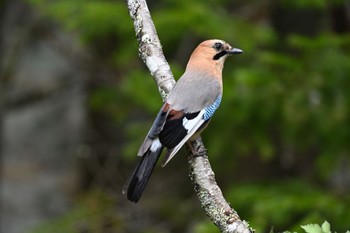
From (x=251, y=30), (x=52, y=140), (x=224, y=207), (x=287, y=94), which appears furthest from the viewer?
(x=52, y=140)

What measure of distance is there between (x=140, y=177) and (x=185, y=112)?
2.52ft

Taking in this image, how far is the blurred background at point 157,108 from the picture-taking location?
23.9ft

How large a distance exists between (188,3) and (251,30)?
0.77m

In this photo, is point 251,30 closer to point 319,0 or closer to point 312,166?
point 319,0

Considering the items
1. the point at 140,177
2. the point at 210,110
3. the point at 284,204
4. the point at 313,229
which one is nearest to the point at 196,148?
the point at 140,177

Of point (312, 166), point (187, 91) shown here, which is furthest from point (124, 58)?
point (187, 91)

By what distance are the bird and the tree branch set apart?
0.32 ft

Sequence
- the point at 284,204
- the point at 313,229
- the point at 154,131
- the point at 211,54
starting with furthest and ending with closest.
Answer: the point at 284,204
the point at 211,54
the point at 154,131
the point at 313,229

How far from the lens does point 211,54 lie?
18.2 feet

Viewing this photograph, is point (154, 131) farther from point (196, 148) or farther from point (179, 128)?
point (196, 148)

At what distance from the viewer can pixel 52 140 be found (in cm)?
1264

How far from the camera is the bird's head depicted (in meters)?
5.49

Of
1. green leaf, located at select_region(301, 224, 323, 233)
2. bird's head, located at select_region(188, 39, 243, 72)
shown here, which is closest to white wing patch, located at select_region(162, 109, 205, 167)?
bird's head, located at select_region(188, 39, 243, 72)

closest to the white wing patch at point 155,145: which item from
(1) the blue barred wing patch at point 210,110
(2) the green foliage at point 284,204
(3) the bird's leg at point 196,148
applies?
(3) the bird's leg at point 196,148
